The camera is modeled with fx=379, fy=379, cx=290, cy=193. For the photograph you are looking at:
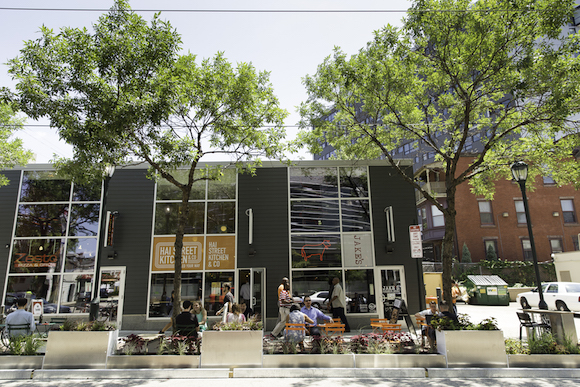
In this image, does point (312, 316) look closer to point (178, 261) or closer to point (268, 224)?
point (178, 261)

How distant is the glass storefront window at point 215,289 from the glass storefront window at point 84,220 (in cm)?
518

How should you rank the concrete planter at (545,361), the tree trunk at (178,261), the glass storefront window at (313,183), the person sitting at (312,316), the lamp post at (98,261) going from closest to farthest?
the concrete planter at (545,361) < the person sitting at (312,316) < the lamp post at (98,261) < the tree trunk at (178,261) < the glass storefront window at (313,183)

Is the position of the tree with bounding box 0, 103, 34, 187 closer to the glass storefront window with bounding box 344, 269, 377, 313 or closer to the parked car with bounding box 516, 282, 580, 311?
the glass storefront window with bounding box 344, 269, 377, 313

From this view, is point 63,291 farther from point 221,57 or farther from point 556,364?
point 556,364

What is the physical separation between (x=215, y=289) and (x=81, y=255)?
5.68 m

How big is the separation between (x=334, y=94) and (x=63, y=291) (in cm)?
1297

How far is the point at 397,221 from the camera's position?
15562mm

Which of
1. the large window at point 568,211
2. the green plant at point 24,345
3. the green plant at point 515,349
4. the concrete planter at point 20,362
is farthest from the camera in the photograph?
the large window at point 568,211

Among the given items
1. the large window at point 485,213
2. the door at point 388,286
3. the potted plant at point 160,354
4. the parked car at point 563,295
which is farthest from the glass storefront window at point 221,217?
the large window at point 485,213

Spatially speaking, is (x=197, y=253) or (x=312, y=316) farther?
(x=197, y=253)

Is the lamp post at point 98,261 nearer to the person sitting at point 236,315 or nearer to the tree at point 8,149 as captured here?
the person sitting at point 236,315

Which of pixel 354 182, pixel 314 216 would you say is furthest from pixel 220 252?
pixel 354 182

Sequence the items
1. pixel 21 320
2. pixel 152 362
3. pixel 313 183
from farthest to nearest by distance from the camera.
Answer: pixel 313 183
pixel 21 320
pixel 152 362

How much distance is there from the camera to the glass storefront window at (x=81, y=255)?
50.0 ft
